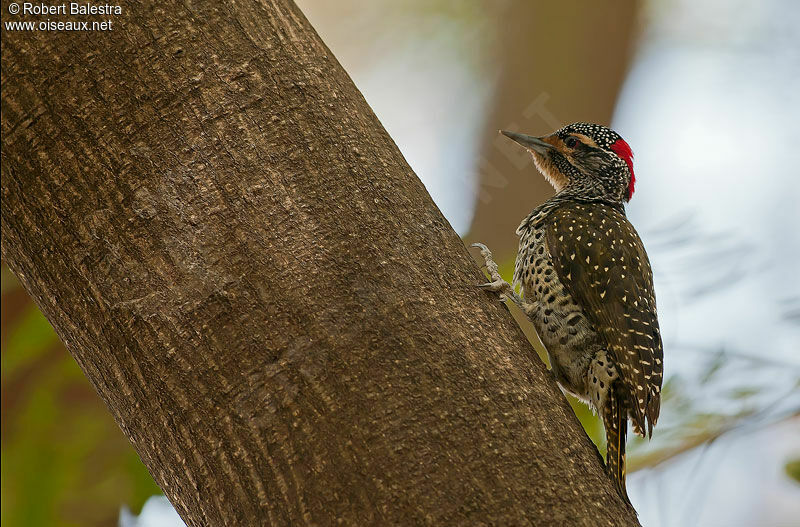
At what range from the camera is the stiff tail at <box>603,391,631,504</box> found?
2.44 meters

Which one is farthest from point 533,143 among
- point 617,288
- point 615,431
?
point 615,431

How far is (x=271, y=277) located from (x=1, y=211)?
51cm

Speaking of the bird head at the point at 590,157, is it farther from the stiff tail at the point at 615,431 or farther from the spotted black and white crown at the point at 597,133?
the stiff tail at the point at 615,431

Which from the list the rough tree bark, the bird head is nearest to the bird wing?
the bird head

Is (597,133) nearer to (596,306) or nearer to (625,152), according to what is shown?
(625,152)

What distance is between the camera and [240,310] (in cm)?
144

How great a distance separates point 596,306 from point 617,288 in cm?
11

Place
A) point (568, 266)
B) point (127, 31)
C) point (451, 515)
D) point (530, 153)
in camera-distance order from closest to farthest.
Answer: point (451, 515)
point (127, 31)
point (568, 266)
point (530, 153)

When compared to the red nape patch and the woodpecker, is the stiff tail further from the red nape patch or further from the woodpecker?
the red nape patch

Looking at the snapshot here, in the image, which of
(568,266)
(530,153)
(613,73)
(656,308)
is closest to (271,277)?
(568,266)

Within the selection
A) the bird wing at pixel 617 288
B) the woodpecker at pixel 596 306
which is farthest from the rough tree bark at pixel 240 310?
the bird wing at pixel 617 288

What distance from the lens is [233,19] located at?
161 centimetres

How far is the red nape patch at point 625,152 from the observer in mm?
3676

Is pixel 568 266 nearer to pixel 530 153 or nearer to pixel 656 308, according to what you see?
pixel 656 308
